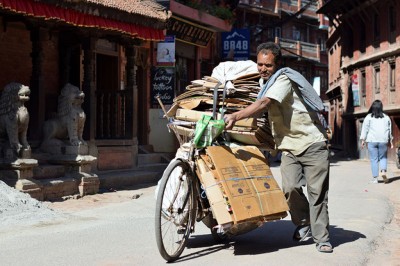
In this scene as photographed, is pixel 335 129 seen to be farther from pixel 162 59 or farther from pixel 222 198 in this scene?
pixel 222 198

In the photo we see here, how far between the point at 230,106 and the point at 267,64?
0.56 m

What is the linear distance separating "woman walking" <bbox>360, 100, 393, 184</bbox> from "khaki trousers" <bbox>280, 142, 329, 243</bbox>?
908 cm

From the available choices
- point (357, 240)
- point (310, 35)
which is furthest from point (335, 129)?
point (357, 240)

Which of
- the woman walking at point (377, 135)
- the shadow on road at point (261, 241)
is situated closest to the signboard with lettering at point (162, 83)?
the woman walking at point (377, 135)

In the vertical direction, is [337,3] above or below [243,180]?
above

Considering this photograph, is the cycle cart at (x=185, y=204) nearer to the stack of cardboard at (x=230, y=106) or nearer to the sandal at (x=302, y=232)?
the stack of cardboard at (x=230, y=106)

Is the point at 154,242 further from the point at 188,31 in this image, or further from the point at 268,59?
the point at 188,31

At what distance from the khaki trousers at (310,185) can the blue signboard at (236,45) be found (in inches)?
770

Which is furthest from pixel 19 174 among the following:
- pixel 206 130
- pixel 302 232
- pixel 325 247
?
pixel 325 247

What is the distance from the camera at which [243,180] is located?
18.0 feet

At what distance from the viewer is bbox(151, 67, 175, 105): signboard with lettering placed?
59.1 feet

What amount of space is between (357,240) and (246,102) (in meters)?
2.04

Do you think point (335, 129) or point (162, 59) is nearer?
point (162, 59)

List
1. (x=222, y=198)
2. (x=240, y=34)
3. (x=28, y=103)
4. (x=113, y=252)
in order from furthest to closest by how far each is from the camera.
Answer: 1. (x=240, y=34)
2. (x=28, y=103)
3. (x=113, y=252)
4. (x=222, y=198)
